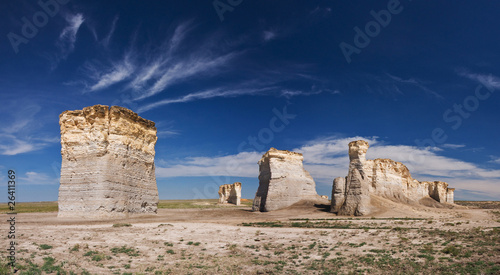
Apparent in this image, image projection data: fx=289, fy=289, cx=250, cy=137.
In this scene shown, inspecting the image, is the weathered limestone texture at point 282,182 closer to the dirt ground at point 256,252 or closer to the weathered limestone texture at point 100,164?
the weathered limestone texture at point 100,164

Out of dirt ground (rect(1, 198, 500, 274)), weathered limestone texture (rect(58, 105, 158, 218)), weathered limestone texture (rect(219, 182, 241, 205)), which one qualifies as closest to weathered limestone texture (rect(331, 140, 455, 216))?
dirt ground (rect(1, 198, 500, 274))

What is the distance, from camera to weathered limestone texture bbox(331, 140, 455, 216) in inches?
1394

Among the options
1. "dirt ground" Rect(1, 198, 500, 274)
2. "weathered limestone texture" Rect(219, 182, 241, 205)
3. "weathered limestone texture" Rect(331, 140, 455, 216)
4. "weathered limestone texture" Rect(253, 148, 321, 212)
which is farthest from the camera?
"weathered limestone texture" Rect(219, 182, 241, 205)

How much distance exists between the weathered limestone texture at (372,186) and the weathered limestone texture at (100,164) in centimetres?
2482

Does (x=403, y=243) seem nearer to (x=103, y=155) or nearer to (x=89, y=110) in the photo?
(x=103, y=155)

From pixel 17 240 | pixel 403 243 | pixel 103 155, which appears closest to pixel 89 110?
pixel 103 155

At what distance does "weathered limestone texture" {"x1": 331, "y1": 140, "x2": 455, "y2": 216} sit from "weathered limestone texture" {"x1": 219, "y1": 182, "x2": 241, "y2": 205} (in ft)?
149

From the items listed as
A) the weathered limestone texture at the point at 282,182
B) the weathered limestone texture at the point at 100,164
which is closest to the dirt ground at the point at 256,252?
the weathered limestone texture at the point at 100,164

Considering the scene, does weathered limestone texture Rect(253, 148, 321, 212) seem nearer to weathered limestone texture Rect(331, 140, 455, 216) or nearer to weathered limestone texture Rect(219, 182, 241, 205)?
weathered limestone texture Rect(331, 140, 455, 216)

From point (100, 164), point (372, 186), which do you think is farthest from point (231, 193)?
point (100, 164)

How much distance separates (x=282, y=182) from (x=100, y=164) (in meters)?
29.3

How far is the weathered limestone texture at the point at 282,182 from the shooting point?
4722 centimetres

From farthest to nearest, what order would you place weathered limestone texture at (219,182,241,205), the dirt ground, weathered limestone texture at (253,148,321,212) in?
weathered limestone texture at (219,182,241,205), weathered limestone texture at (253,148,321,212), the dirt ground

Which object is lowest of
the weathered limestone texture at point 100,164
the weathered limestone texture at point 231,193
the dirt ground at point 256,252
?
the weathered limestone texture at point 231,193
